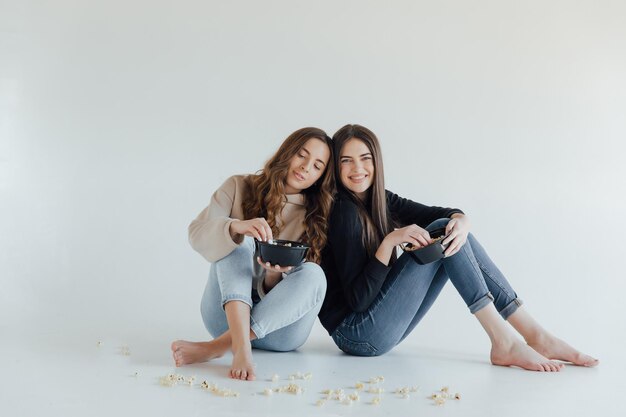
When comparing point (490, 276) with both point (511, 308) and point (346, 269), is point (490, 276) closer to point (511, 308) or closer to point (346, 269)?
point (511, 308)

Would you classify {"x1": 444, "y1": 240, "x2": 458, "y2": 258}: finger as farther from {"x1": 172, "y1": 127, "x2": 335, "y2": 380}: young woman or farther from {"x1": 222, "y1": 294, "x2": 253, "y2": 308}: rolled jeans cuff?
{"x1": 222, "y1": 294, "x2": 253, "y2": 308}: rolled jeans cuff

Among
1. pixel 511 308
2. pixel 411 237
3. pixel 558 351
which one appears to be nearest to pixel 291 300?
pixel 411 237

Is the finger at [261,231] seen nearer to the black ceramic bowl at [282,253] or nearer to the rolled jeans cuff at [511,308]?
the black ceramic bowl at [282,253]

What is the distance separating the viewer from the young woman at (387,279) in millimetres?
2195

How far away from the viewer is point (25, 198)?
11.9 feet

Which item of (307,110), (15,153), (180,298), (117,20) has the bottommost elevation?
(180,298)

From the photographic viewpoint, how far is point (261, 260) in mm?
2027

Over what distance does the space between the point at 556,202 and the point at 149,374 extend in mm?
2965

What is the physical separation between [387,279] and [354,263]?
0.51 ft

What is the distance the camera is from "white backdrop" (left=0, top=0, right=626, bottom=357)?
362cm

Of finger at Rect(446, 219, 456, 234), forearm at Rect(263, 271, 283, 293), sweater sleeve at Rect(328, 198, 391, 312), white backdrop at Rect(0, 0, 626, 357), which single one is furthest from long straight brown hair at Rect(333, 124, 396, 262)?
white backdrop at Rect(0, 0, 626, 357)

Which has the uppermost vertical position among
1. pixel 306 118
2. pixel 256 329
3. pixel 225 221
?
pixel 306 118

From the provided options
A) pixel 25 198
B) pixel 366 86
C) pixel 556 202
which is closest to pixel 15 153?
pixel 25 198

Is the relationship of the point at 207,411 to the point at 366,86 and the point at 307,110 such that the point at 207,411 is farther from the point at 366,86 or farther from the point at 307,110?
the point at 366,86
